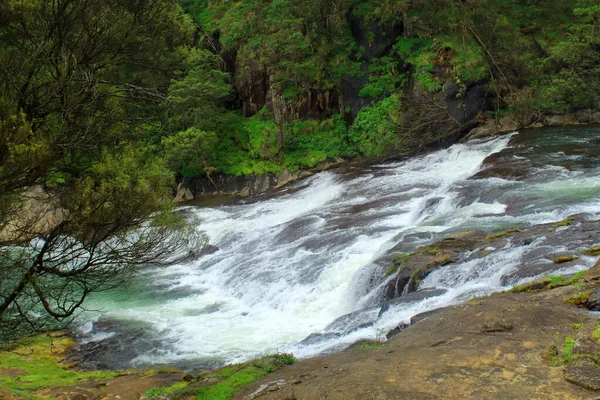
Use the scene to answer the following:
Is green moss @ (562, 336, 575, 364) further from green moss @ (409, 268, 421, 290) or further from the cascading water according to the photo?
green moss @ (409, 268, 421, 290)

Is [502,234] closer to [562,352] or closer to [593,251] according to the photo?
[593,251]

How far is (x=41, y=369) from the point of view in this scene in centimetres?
1007

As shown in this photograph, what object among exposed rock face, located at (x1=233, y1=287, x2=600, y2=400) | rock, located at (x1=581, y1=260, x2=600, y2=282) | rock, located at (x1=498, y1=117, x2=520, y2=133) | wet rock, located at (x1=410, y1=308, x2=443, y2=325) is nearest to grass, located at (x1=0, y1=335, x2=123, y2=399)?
exposed rock face, located at (x1=233, y1=287, x2=600, y2=400)

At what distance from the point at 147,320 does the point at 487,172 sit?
11.1 m

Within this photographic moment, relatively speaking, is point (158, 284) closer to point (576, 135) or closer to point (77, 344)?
point (77, 344)

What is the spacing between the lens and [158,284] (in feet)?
49.5

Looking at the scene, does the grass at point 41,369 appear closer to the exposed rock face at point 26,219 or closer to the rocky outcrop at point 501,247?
the exposed rock face at point 26,219

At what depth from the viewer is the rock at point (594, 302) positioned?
21.9 feet

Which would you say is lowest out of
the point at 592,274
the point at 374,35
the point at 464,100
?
the point at 592,274

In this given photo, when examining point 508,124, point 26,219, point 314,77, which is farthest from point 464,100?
point 26,219

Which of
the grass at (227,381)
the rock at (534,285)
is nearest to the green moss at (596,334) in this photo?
the rock at (534,285)

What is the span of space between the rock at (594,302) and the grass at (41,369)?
7.31m

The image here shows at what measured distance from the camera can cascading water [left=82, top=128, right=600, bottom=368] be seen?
384 inches

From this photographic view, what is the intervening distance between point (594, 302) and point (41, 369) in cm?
954
